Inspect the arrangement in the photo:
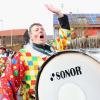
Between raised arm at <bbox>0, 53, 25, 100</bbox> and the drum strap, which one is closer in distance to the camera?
raised arm at <bbox>0, 53, 25, 100</bbox>

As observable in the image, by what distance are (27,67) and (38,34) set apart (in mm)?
326

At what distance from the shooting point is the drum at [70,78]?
12.5ft

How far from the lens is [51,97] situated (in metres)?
4.04

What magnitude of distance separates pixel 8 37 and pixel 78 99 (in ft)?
247

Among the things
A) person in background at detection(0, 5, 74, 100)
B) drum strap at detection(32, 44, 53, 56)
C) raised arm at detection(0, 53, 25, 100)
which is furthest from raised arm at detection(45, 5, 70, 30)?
raised arm at detection(0, 53, 25, 100)

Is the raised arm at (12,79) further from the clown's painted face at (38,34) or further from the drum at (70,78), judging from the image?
the drum at (70,78)

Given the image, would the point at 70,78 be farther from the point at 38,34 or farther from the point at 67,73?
the point at 38,34

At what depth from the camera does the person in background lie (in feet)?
15.9

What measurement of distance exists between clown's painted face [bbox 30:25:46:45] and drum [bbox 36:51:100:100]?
94 cm

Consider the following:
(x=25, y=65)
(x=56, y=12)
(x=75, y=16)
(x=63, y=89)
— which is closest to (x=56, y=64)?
(x=63, y=89)

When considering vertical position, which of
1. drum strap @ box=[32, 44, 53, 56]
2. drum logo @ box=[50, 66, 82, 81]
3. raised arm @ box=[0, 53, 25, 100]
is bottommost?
raised arm @ box=[0, 53, 25, 100]

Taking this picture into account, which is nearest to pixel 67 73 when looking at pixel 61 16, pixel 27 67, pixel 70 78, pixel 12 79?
pixel 70 78

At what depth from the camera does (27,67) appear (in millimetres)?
5023

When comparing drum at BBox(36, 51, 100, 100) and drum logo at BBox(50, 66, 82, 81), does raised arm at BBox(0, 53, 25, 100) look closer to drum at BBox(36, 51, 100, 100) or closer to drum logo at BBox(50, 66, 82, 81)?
drum at BBox(36, 51, 100, 100)
